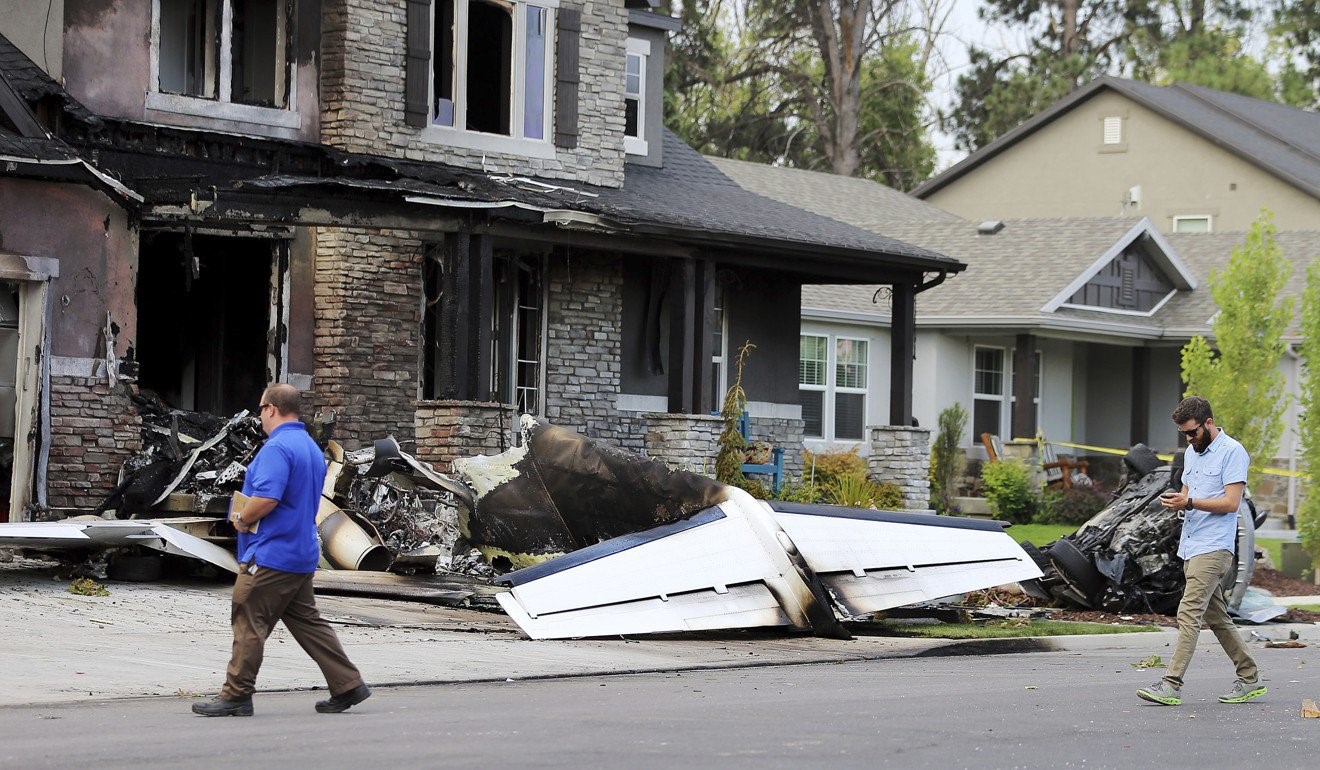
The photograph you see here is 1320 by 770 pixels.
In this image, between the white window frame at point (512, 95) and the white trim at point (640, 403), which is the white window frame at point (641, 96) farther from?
the white trim at point (640, 403)

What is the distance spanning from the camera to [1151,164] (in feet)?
137

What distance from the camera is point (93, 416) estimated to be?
1738 centimetres

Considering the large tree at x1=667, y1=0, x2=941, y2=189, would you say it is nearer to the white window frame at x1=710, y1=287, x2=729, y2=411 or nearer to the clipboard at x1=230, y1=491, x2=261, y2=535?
the white window frame at x1=710, y1=287, x2=729, y2=411

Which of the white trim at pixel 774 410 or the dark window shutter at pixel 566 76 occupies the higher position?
the dark window shutter at pixel 566 76

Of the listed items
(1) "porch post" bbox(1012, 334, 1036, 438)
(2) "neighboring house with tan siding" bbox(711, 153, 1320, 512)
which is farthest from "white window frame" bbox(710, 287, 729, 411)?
(1) "porch post" bbox(1012, 334, 1036, 438)

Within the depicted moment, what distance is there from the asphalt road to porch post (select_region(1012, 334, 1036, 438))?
18948 millimetres

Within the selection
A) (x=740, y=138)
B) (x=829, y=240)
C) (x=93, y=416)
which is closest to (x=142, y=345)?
(x=93, y=416)

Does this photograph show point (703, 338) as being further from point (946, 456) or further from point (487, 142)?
point (946, 456)

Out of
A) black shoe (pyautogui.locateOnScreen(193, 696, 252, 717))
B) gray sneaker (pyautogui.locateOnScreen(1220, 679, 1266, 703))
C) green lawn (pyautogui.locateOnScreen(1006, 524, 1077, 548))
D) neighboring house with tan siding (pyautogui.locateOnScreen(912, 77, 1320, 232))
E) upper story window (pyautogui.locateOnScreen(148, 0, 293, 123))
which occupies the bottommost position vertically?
green lawn (pyautogui.locateOnScreen(1006, 524, 1077, 548))

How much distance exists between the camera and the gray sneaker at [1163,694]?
35.4 feet

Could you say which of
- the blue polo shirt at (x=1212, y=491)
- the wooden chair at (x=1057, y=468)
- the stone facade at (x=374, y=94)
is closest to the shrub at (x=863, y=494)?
the stone facade at (x=374, y=94)

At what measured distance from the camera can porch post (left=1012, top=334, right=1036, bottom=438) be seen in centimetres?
3092

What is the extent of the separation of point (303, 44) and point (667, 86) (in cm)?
2643

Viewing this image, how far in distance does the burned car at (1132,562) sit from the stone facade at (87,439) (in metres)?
8.68
